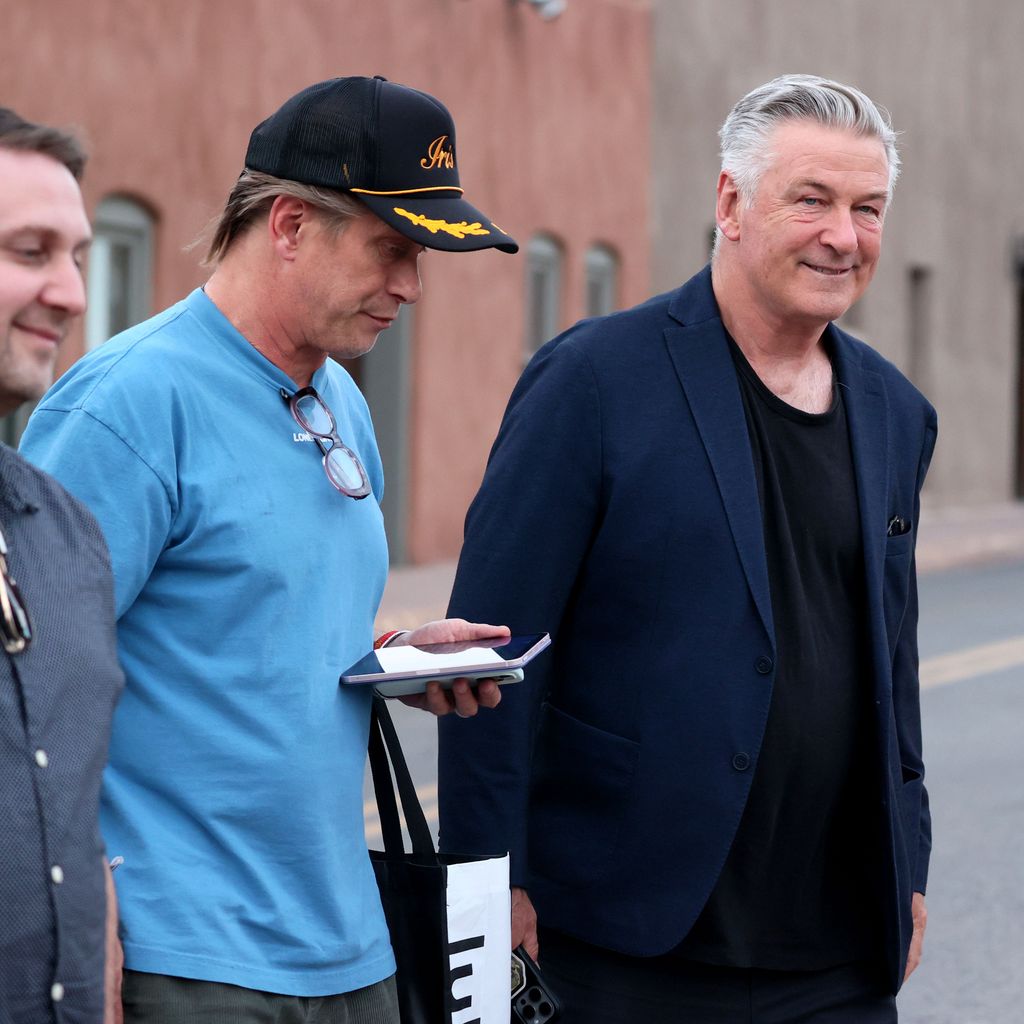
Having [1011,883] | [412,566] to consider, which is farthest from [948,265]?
[1011,883]

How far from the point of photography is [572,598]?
11.1 ft

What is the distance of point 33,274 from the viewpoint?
2.13 meters

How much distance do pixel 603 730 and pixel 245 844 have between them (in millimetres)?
786

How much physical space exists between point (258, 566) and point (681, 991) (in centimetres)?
111

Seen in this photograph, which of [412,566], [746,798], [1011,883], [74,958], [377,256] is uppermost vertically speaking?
[377,256]

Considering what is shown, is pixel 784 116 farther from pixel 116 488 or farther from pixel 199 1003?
pixel 199 1003

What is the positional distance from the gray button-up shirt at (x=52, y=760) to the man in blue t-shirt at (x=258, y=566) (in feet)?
1.10

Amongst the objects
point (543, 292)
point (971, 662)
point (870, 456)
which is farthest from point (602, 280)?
point (870, 456)

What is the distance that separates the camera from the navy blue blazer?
128 inches

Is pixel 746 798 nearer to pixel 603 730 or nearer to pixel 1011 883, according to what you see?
pixel 603 730

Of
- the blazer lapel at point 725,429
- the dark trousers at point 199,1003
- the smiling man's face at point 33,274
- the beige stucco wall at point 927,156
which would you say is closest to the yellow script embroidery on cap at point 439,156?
the blazer lapel at point 725,429

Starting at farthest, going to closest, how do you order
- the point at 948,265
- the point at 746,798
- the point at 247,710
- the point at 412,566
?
the point at 948,265 < the point at 412,566 < the point at 746,798 < the point at 247,710

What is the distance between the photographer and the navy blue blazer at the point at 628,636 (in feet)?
10.7

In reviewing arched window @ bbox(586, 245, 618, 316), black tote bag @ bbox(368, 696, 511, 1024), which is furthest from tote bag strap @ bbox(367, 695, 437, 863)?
arched window @ bbox(586, 245, 618, 316)
